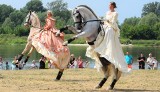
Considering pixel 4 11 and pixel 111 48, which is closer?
pixel 111 48

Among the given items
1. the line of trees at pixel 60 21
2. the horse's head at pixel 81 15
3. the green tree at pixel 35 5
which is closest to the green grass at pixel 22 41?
the line of trees at pixel 60 21

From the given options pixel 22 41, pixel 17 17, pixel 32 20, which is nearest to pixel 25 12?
pixel 17 17

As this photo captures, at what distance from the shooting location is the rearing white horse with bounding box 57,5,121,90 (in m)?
13.2

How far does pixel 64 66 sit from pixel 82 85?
85.4 inches

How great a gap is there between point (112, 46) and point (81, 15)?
4.64 feet

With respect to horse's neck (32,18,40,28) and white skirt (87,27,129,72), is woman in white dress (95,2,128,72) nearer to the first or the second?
white skirt (87,27,129,72)

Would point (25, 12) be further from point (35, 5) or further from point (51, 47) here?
point (51, 47)

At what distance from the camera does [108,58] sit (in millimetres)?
12883

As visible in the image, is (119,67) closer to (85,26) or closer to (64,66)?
(85,26)

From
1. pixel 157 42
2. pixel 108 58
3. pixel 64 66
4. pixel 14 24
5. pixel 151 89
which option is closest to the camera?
pixel 108 58

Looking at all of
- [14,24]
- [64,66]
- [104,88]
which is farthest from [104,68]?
[14,24]

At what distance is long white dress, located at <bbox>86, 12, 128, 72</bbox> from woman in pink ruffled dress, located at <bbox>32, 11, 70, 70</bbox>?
3305 mm

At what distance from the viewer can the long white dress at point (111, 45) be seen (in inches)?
508

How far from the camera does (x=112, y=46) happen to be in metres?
12.9
